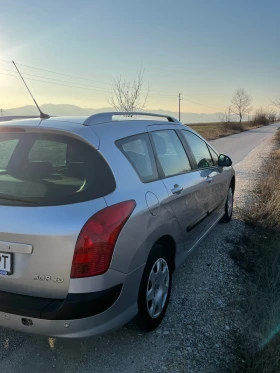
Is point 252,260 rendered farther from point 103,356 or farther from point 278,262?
point 103,356

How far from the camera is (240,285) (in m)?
3.50

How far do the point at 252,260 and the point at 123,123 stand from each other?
2491 mm

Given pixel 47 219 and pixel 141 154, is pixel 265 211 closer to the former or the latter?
pixel 141 154

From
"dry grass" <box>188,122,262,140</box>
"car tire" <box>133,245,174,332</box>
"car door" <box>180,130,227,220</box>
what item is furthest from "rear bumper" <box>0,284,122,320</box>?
"dry grass" <box>188,122,262,140</box>

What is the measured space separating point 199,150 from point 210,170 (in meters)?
A: 0.29

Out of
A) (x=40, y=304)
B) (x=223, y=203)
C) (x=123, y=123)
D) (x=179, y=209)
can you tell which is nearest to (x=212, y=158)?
(x=223, y=203)

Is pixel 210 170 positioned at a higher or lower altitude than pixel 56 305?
higher

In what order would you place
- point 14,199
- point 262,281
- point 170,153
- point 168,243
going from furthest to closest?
point 262,281 → point 170,153 → point 168,243 → point 14,199

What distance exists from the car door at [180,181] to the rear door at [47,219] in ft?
2.83

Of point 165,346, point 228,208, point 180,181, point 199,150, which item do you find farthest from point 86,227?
point 228,208

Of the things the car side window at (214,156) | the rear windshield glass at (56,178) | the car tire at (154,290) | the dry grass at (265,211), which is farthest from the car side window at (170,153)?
the dry grass at (265,211)

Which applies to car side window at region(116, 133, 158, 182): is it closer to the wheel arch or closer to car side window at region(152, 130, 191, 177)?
car side window at region(152, 130, 191, 177)

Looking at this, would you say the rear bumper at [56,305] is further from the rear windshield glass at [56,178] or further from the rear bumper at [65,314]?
the rear windshield glass at [56,178]

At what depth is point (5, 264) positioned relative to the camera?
2.05 m
